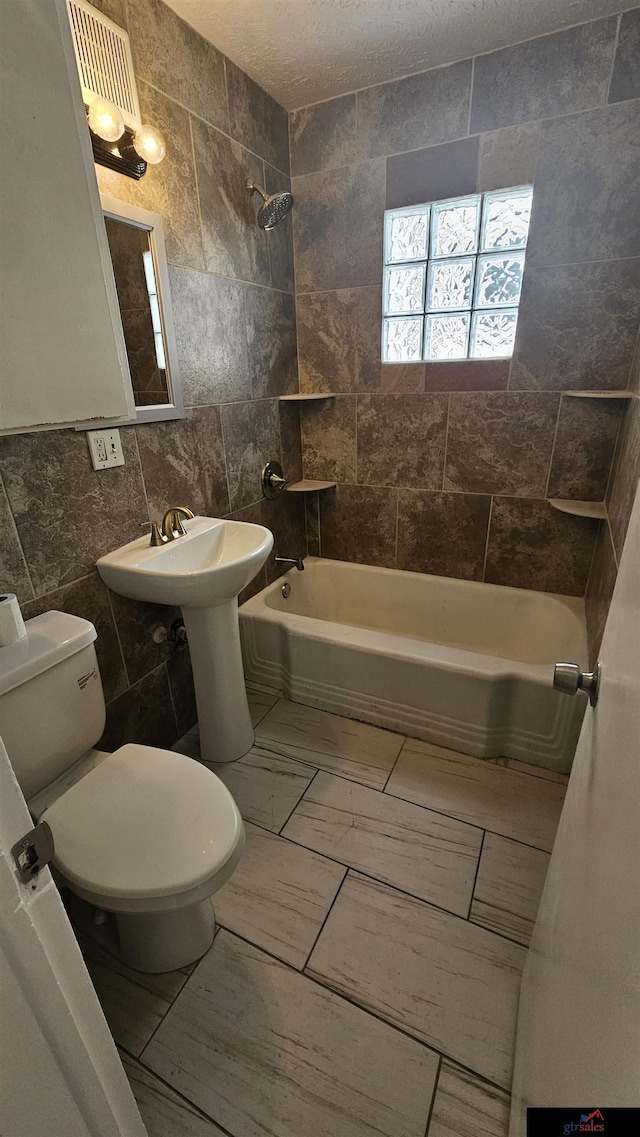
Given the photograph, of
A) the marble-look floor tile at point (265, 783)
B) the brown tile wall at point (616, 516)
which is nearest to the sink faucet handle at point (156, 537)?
the marble-look floor tile at point (265, 783)

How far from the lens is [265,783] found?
1676mm

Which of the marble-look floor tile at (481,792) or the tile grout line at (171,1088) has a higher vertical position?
the marble-look floor tile at (481,792)

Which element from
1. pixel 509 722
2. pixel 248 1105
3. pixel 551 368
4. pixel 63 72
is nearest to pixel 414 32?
pixel 551 368

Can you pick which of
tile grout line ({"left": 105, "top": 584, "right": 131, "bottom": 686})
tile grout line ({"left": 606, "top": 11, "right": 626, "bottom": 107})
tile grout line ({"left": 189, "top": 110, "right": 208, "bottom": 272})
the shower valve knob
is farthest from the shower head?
the shower valve knob

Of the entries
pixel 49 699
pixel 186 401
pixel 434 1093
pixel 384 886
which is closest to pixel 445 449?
pixel 186 401

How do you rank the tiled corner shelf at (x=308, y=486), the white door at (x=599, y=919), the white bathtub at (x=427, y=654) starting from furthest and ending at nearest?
the tiled corner shelf at (x=308, y=486) < the white bathtub at (x=427, y=654) < the white door at (x=599, y=919)

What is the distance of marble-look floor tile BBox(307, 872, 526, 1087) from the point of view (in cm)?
103

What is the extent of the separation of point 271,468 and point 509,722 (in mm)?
1514

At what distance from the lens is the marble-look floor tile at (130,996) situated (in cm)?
105

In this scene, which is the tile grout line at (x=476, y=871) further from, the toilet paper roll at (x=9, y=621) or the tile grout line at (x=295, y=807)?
the toilet paper roll at (x=9, y=621)

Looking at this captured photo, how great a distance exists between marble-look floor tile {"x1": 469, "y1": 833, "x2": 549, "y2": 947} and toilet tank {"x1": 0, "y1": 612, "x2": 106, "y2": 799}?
3.82 feet

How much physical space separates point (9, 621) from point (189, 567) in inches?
22.3

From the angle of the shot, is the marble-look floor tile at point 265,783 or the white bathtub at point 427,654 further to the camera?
the white bathtub at point 427,654

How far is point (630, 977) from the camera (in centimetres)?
35
